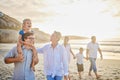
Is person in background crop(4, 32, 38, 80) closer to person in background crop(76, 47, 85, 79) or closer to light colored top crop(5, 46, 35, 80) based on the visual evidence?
light colored top crop(5, 46, 35, 80)

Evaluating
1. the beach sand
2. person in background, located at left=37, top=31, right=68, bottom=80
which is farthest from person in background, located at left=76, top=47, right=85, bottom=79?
person in background, located at left=37, top=31, right=68, bottom=80

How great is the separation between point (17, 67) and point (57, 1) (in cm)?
633

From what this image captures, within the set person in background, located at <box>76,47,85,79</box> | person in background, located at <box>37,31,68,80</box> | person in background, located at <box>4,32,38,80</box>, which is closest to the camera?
person in background, located at <box>4,32,38,80</box>

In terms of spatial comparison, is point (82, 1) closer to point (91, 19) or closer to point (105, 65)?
point (91, 19)

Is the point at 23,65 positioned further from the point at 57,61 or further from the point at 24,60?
the point at 57,61

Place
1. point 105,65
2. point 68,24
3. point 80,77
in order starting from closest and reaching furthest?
1. point 80,77
2. point 105,65
3. point 68,24

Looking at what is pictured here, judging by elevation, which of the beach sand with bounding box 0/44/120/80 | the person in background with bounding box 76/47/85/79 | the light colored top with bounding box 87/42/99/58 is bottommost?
the beach sand with bounding box 0/44/120/80

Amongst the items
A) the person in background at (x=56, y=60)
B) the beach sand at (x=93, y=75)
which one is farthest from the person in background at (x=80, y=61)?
the person in background at (x=56, y=60)

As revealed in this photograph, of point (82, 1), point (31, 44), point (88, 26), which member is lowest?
point (31, 44)

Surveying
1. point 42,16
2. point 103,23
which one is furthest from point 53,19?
point 103,23

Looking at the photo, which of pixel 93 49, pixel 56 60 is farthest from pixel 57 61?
pixel 93 49

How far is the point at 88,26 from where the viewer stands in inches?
375

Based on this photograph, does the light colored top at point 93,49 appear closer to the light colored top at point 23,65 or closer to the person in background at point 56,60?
the person in background at point 56,60

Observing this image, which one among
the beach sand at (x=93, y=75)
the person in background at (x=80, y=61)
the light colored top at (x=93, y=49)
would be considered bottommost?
the beach sand at (x=93, y=75)
